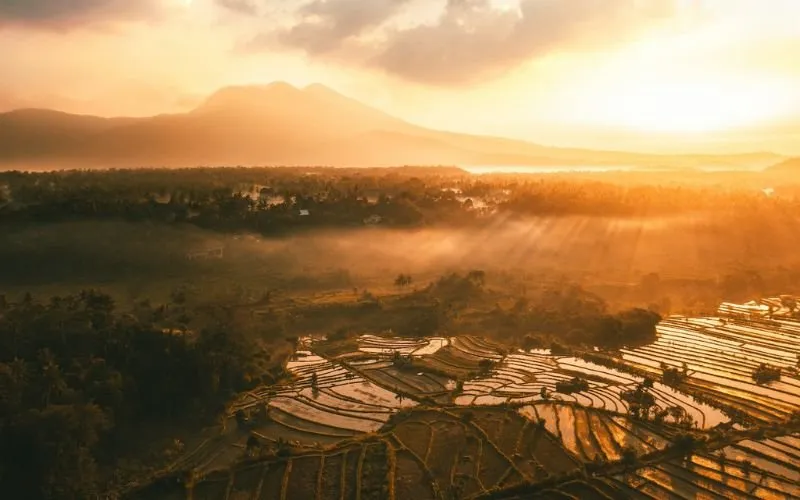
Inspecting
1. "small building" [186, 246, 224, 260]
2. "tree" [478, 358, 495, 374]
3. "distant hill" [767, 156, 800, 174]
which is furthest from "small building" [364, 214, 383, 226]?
"distant hill" [767, 156, 800, 174]

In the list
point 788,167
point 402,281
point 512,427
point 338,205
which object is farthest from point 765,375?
point 788,167

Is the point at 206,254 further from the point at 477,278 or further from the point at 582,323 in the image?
the point at 582,323

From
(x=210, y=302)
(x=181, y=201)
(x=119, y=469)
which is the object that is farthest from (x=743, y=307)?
(x=181, y=201)

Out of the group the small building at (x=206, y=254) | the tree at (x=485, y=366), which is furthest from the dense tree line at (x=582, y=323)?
the small building at (x=206, y=254)

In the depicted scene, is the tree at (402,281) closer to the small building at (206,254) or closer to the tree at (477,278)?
the tree at (477,278)

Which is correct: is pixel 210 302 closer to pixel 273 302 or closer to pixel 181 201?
pixel 273 302

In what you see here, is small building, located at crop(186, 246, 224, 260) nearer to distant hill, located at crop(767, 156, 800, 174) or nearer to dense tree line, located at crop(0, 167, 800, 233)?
dense tree line, located at crop(0, 167, 800, 233)
